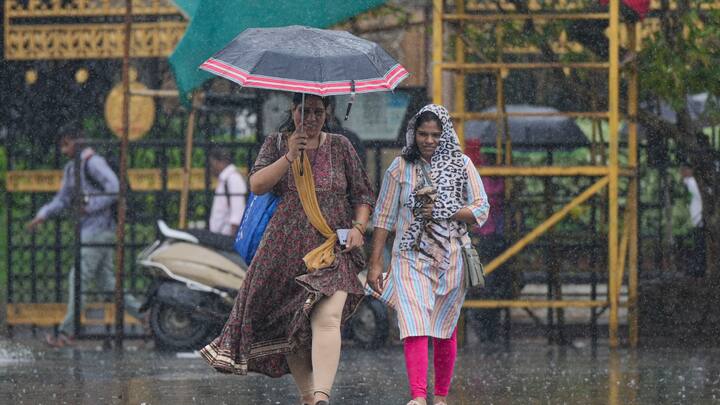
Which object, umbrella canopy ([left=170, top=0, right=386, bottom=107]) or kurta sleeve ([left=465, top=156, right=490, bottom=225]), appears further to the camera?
umbrella canopy ([left=170, top=0, right=386, bottom=107])

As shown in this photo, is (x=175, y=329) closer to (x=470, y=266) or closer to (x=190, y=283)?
(x=190, y=283)

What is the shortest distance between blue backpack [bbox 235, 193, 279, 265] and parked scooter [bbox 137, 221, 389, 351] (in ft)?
13.9

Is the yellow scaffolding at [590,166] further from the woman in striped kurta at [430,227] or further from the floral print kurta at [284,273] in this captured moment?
the floral print kurta at [284,273]

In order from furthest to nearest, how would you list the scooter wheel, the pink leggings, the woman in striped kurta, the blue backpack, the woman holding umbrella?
1. the scooter wheel
2. the woman in striped kurta
3. the pink leggings
4. the blue backpack
5. the woman holding umbrella

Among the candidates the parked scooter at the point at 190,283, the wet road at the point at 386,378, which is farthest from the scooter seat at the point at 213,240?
the wet road at the point at 386,378

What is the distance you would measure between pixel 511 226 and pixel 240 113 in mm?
2357

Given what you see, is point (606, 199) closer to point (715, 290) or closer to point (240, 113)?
point (715, 290)

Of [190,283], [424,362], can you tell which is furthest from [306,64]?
[190,283]

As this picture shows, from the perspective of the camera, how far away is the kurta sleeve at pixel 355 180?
7555 millimetres

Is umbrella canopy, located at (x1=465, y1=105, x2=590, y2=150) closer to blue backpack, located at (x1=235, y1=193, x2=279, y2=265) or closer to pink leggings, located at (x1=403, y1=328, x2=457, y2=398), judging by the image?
pink leggings, located at (x1=403, y1=328, x2=457, y2=398)

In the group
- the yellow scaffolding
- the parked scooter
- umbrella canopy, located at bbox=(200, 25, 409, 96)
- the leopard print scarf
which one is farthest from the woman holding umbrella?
the parked scooter

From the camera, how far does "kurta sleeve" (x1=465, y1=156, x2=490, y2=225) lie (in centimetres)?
781

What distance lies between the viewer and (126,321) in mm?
13945

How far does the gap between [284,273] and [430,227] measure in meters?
0.82
